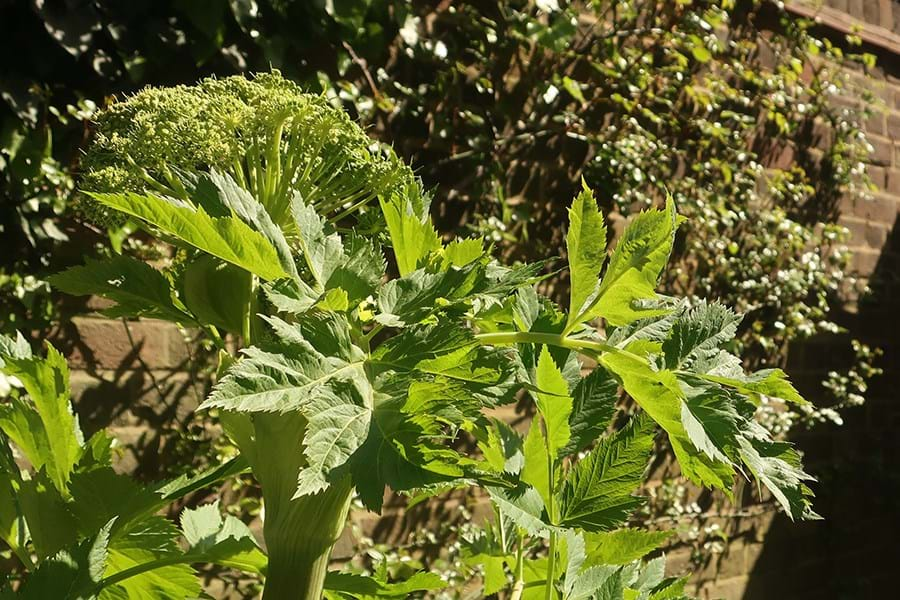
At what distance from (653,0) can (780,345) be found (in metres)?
1.57

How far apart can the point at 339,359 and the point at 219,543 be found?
0.24 metres

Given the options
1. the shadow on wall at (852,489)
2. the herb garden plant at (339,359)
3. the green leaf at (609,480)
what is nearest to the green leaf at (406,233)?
the herb garden plant at (339,359)

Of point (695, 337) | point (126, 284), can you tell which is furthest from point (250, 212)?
point (695, 337)

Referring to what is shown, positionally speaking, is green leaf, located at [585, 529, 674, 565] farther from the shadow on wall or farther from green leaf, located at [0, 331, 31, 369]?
the shadow on wall

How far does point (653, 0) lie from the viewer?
11.3ft

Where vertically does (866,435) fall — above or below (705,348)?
below

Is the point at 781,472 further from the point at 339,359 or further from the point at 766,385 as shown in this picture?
the point at 339,359

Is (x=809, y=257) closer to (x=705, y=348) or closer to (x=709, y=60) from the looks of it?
(x=709, y=60)

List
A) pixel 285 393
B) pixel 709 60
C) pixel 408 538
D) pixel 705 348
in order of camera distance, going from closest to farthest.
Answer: pixel 285 393
pixel 705 348
pixel 408 538
pixel 709 60

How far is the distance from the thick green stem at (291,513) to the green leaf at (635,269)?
0.79 ft

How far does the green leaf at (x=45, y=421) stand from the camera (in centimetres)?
75

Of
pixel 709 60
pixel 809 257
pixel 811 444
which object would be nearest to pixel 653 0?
pixel 709 60

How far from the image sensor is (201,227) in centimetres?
63

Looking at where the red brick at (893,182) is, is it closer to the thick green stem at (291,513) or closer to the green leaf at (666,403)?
the green leaf at (666,403)
